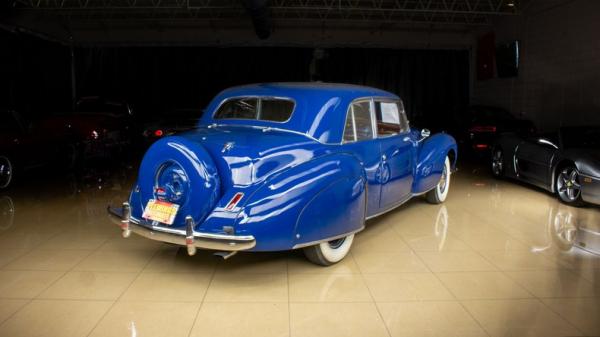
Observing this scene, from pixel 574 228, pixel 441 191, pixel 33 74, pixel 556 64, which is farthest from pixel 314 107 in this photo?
pixel 33 74

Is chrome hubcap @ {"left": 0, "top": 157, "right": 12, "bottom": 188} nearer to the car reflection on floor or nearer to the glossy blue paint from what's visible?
the glossy blue paint

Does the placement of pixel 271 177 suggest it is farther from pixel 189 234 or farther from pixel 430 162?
pixel 430 162

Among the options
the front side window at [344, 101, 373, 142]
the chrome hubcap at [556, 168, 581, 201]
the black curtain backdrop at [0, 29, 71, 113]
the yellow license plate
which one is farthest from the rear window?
the black curtain backdrop at [0, 29, 71, 113]

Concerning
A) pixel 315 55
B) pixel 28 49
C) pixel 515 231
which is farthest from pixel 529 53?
pixel 28 49

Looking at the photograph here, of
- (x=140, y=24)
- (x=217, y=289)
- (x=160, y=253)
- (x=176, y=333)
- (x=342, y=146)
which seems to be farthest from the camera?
(x=140, y=24)

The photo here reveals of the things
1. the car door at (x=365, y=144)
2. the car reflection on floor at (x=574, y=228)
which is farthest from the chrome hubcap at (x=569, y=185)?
the car door at (x=365, y=144)

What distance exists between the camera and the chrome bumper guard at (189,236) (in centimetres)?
323

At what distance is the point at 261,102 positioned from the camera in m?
4.38

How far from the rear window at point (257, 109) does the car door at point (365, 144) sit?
0.56 meters

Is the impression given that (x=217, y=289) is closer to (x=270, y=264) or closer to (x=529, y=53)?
(x=270, y=264)

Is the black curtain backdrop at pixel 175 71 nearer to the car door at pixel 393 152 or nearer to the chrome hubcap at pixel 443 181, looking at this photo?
the chrome hubcap at pixel 443 181

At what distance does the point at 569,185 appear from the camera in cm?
640

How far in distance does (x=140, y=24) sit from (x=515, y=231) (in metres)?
13.1

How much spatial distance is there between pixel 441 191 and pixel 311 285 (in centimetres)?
349
